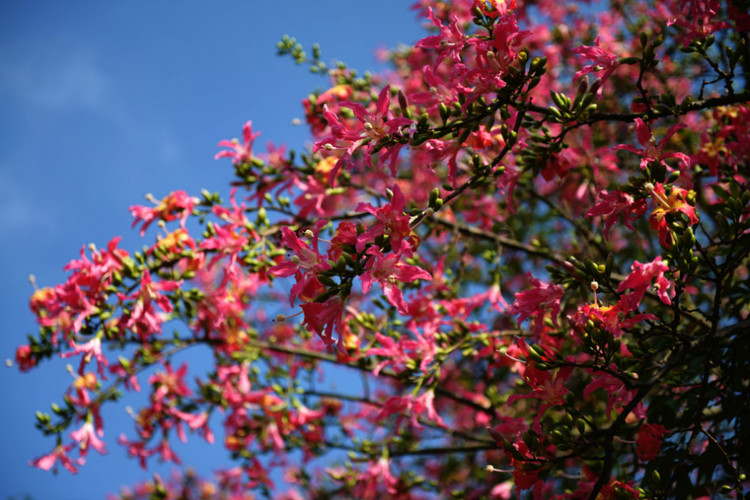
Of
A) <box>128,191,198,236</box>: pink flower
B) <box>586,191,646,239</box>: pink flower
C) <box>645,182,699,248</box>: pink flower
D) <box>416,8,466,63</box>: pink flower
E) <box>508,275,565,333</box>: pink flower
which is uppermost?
<box>128,191,198,236</box>: pink flower

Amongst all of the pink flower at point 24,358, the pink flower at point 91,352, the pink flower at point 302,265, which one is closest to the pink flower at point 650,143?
the pink flower at point 302,265

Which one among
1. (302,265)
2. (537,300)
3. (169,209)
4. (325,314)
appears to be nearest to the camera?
(325,314)

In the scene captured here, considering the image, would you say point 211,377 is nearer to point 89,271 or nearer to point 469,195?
point 89,271

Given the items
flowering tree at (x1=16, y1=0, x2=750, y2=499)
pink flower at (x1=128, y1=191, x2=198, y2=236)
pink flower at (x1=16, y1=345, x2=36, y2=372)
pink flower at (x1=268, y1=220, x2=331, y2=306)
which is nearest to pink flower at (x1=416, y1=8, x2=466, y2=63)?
flowering tree at (x1=16, y1=0, x2=750, y2=499)

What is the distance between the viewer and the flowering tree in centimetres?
169

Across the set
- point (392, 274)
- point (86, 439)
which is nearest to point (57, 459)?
point (86, 439)

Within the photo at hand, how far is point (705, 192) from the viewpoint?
414 centimetres

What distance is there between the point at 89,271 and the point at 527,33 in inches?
83.6

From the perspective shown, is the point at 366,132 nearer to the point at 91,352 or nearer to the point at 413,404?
the point at 413,404

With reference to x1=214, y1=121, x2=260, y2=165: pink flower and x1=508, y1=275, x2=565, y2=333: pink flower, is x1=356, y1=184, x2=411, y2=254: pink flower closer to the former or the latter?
x1=508, y1=275, x2=565, y2=333: pink flower

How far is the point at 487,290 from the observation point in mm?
3320

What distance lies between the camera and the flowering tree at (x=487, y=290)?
1.69 meters

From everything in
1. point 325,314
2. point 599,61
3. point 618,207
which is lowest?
point 325,314

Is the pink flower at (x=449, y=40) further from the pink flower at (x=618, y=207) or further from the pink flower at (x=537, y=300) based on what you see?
the pink flower at (x=537, y=300)
